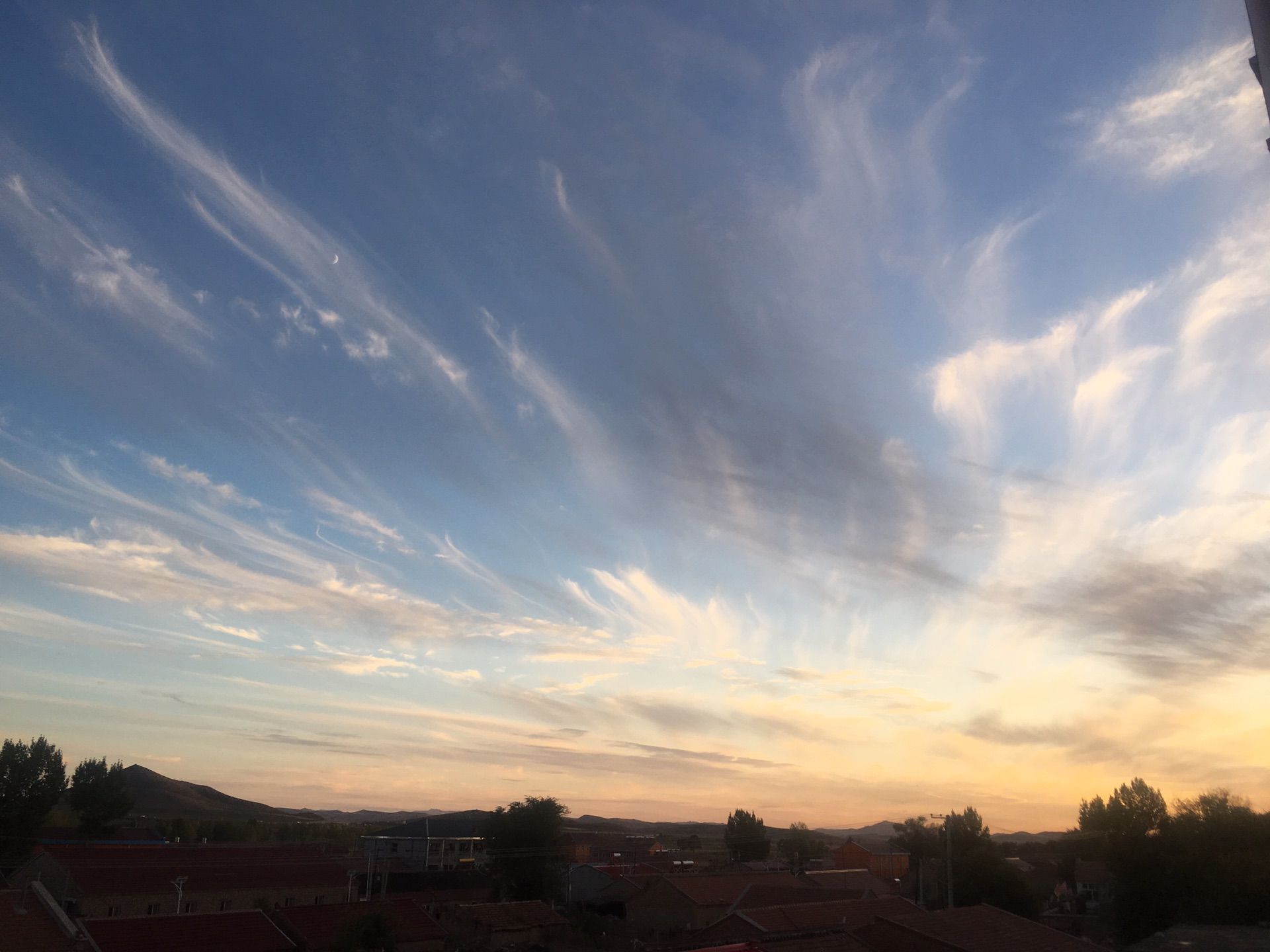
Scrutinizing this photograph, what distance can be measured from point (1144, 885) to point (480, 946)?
2146 inches

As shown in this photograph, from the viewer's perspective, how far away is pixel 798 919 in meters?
51.8

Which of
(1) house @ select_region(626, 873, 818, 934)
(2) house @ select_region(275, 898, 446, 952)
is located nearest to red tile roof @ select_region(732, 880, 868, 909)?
(1) house @ select_region(626, 873, 818, 934)

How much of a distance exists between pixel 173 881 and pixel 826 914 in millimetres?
51070

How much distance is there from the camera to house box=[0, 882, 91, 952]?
38844 millimetres

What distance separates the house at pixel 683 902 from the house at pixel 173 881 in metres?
28.3

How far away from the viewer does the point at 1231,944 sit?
45031 mm

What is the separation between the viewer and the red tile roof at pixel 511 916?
65.7 m

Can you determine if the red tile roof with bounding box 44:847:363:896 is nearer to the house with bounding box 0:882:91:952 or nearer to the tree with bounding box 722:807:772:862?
the house with bounding box 0:882:91:952

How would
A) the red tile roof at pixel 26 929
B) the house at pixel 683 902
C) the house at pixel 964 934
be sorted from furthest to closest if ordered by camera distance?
1. the house at pixel 683 902
2. the house at pixel 964 934
3. the red tile roof at pixel 26 929

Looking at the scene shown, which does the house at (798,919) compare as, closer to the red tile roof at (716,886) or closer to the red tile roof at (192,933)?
the red tile roof at (716,886)

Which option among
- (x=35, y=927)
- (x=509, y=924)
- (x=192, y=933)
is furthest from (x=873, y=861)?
(x=35, y=927)

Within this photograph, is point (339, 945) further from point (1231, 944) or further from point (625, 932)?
point (1231, 944)

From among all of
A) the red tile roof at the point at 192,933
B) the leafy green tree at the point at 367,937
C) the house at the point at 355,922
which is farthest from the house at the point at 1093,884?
the red tile roof at the point at 192,933

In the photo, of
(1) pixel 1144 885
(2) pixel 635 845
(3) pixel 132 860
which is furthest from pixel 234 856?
(1) pixel 1144 885
